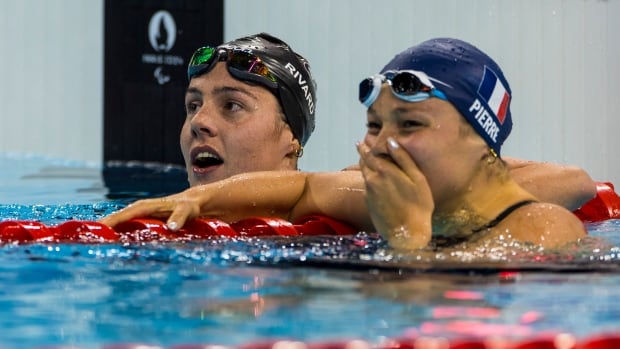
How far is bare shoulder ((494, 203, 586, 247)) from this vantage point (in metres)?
2.84

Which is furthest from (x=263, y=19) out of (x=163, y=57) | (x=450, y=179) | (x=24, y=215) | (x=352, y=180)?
(x=450, y=179)

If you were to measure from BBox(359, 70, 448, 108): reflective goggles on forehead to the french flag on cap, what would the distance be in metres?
0.16

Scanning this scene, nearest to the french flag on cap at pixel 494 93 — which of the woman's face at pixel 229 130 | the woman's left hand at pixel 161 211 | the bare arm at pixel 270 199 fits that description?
the bare arm at pixel 270 199

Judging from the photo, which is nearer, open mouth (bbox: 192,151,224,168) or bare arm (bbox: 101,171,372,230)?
bare arm (bbox: 101,171,372,230)

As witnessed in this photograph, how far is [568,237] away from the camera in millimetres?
2871

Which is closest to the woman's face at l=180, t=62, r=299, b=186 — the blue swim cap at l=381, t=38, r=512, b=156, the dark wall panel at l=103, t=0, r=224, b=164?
the blue swim cap at l=381, t=38, r=512, b=156

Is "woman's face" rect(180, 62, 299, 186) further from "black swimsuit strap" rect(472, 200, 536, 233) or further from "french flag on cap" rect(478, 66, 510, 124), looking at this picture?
"black swimsuit strap" rect(472, 200, 536, 233)

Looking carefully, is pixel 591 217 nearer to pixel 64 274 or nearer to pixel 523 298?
pixel 523 298

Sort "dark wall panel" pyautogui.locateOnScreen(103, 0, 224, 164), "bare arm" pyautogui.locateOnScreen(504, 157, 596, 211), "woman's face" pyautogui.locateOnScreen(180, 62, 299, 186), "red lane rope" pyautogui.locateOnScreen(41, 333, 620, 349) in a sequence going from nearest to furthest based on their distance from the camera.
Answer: "red lane rope" pyautogui.locateOnScreen(41, 333, 620, 349) < "bare arm" pyautogui.locateOnScreen(504, 157, 596, 211) < "woman's face" pyautogui.locateOnScreen(180, 62, 299, 186) < "dark wall panel" pyautogui.locateOnScreen(103, 0, 224, 164)

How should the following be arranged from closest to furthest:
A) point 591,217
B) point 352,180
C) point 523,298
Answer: point 523,298 → point 352,180 → point 591,217

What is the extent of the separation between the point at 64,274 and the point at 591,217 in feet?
7.52

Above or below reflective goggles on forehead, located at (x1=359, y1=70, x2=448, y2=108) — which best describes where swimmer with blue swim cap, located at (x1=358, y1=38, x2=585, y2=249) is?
below

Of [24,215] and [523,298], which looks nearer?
[523,298]

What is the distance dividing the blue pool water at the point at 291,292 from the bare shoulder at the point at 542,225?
4 centimetres
